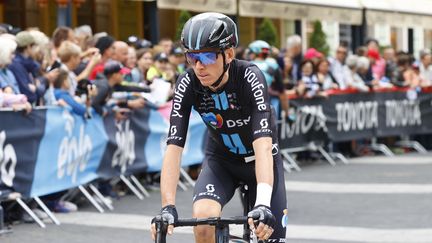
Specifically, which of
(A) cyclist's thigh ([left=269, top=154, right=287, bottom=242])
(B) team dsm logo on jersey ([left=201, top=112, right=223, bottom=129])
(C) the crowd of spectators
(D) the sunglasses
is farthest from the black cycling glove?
(C) the crowd of spectators

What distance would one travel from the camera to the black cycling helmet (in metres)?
5.72

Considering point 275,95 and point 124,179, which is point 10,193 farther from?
point 275,95

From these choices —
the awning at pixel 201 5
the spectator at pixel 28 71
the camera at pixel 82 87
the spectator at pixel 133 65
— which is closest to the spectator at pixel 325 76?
the awning at pixel 201 5

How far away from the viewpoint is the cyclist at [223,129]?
574cm

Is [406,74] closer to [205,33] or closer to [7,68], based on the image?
[7,68]

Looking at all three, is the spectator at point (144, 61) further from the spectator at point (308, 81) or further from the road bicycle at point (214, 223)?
the road bicycle at point (214, 223)

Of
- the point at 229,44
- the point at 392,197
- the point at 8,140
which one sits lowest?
the point at 392,197

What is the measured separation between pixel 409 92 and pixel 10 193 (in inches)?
524

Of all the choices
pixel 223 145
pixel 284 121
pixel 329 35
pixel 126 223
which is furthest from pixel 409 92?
pixel 329 35

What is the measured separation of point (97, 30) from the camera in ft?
99.9

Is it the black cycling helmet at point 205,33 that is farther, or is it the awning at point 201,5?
the awning at point 201,5

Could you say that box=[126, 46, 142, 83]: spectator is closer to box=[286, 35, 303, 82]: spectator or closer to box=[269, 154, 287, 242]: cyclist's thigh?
box=[286, 35, 303, 82]: spectator

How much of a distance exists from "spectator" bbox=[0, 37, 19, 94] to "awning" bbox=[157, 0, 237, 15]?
5.98 meters

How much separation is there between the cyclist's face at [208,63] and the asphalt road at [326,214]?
5.02 meters
